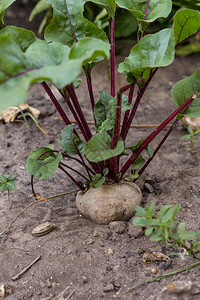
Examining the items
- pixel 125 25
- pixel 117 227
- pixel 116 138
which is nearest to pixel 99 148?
pixel 116 138

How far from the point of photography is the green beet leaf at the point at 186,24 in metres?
1.71

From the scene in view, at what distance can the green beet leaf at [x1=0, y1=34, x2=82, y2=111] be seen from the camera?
4.04 ft

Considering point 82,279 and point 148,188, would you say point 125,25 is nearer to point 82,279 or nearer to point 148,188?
point 148,188

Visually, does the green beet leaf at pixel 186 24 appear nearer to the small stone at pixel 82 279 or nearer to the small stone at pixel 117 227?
the small stone at pixel 117 227

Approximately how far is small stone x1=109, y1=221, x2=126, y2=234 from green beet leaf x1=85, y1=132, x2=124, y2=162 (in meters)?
0.43

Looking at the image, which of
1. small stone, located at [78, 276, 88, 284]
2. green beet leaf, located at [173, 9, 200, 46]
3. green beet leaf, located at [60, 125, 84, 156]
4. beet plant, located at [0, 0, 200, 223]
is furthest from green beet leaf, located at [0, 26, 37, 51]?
small stone, located at [78, 276, 88, 284]

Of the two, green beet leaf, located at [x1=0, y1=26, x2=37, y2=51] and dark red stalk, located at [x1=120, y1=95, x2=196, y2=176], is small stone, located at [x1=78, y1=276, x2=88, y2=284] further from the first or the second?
green beet leaf, located at [x1=0, y1=26, x2=37, y2=51]

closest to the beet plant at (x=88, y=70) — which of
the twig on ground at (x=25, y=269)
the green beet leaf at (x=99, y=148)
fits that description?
the green beet leaf at (x=99, y=148)

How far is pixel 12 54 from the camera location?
134 centimetres

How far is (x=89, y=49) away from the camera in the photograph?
4.55 ft

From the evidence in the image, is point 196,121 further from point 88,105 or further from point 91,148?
point 91,148

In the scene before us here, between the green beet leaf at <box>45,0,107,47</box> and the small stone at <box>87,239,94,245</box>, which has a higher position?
the green beet leaf at <box>45,0,107,47</box>

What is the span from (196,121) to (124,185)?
3.81ft

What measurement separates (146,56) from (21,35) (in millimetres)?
637
